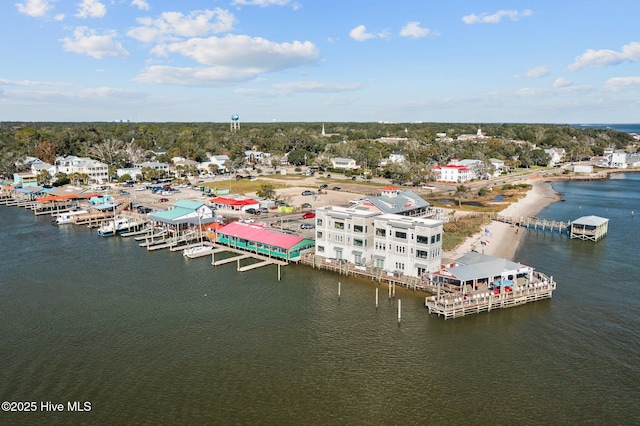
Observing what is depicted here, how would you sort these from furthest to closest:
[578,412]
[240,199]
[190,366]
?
[240,199], [190,366], [578,412]

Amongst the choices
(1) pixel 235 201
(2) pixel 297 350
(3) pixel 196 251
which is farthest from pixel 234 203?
(2) pixel 297 350

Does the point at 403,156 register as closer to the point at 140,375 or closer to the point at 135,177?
the point at 135,177

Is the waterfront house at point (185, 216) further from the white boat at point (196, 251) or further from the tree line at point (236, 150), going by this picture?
the tree line at point (236, 150)

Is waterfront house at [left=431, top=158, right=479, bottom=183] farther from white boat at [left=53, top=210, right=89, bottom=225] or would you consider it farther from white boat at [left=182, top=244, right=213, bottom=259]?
white boat at [left=53, top=210, right=89, bottom=225]

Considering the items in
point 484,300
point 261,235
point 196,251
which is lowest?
point 484,300

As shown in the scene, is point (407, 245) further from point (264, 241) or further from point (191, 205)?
point (191, 205)

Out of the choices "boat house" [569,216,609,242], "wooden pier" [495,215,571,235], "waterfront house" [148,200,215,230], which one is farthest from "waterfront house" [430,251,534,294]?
"waterfront house" [148,200,215,230]

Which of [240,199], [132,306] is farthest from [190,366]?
[240,199]

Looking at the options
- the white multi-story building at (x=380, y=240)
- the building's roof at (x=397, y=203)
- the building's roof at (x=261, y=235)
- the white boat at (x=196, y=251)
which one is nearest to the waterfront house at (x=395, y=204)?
the building's roof at (x=397, y=203)
